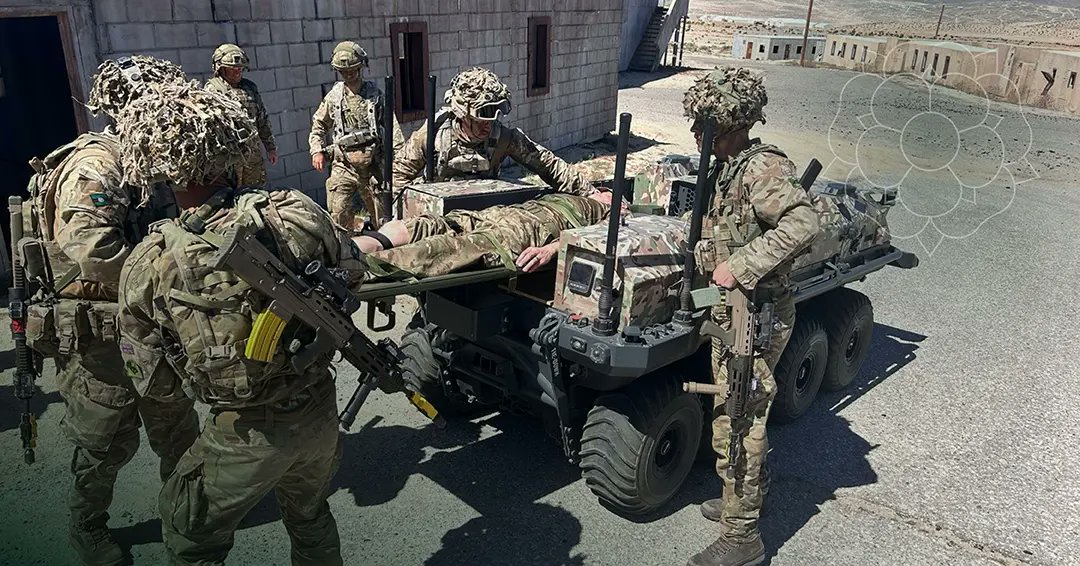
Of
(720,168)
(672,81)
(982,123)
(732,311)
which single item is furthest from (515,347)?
(672,81)

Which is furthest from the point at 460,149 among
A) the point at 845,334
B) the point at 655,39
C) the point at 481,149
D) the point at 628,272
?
the point at 655,39

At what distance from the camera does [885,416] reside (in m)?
5.56

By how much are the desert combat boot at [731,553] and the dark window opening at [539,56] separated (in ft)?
34.0

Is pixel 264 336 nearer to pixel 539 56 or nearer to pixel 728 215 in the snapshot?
pixel 728 215

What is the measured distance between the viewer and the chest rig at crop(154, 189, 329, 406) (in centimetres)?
241

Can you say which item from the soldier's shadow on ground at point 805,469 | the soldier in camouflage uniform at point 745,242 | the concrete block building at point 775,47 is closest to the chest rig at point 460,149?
the soldier in camouflage uniform at point 745,242

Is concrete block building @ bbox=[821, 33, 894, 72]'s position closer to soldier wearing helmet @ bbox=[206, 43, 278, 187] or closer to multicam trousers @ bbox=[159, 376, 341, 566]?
soldier wearing helmet @ bbox=[206, 43, 278, 187]

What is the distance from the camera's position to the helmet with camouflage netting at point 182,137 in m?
2.43

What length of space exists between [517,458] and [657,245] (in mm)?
1724

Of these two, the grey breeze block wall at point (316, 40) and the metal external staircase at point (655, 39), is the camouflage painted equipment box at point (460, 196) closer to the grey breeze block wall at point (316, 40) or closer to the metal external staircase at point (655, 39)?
the grey breeze block wall at point (316, 40)

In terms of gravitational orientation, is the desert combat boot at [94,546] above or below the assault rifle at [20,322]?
below

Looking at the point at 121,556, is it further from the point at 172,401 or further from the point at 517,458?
the point at 517,458

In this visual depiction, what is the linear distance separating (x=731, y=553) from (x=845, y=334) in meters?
2.47

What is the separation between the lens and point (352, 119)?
23.4ft
